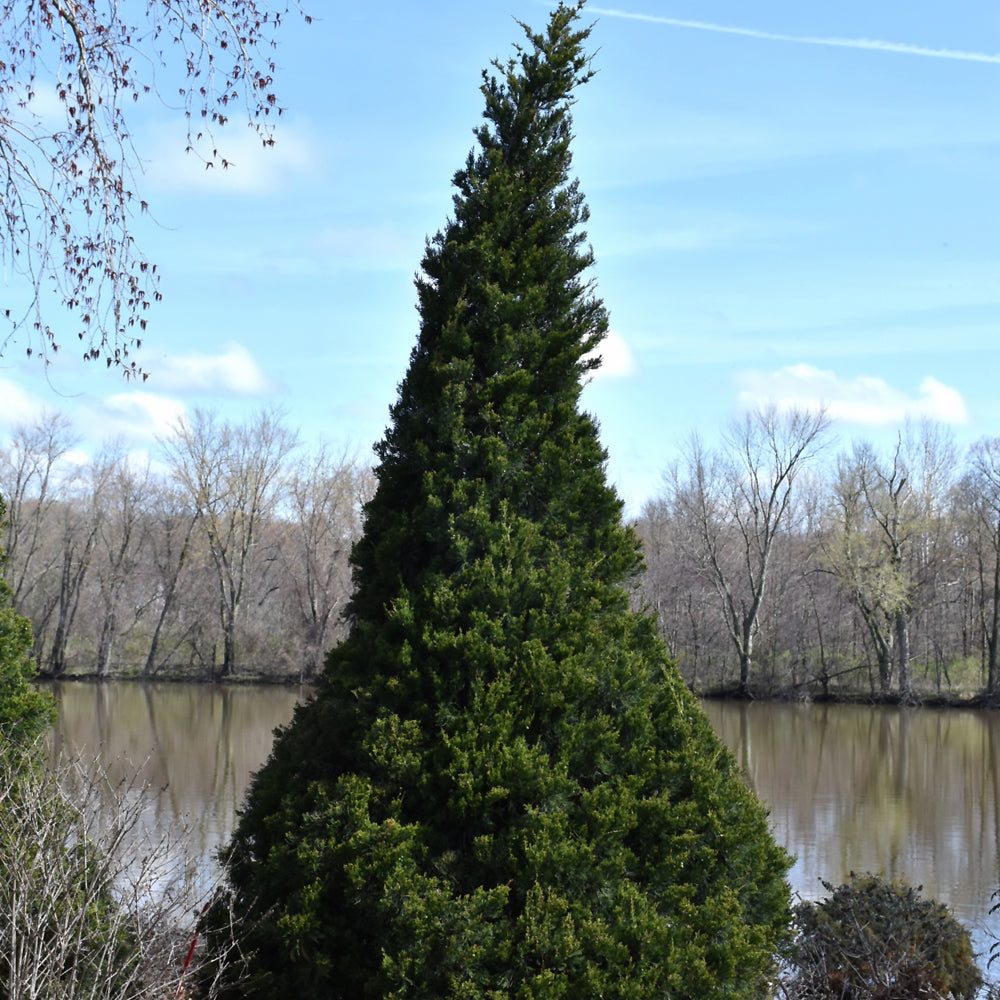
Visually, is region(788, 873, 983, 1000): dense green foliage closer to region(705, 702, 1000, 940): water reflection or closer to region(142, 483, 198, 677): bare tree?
region(705, 702, 1000, 940): water reflection

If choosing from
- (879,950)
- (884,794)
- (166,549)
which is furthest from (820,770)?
(166,549)

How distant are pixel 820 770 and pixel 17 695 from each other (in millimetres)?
17138

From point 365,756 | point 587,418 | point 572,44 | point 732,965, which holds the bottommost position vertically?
point 732,965

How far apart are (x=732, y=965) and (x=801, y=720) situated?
28.6m

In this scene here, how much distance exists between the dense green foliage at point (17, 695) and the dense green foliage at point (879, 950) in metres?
4.47

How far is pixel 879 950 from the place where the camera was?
5293 millimetres

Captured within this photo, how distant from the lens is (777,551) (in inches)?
1807

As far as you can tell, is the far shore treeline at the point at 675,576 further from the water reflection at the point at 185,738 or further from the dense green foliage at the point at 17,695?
the dense green foliage at the point at 17,695

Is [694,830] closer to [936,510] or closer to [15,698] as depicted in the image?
[15,698]

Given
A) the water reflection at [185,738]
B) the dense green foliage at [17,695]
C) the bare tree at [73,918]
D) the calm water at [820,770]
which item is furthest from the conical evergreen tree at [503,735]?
the water reflection at [185,738]

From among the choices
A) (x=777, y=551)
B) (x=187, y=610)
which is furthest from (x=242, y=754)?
(x=777, y=551)

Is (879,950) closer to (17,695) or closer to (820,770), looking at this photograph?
(17,695)

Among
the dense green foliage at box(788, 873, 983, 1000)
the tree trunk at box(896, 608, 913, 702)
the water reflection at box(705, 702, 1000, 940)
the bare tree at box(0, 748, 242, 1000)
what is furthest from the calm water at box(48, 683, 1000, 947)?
the tree trunk at box(896, 608, 913, 702)

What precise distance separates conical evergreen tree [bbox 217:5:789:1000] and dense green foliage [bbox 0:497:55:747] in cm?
223
